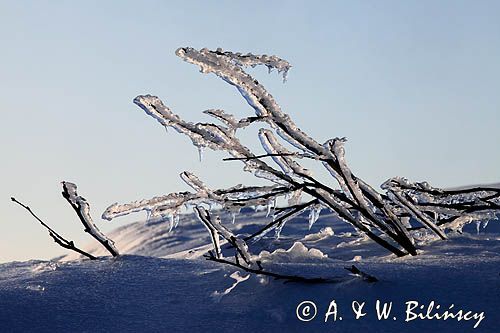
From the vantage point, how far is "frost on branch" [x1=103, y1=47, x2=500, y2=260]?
2064 millimetres

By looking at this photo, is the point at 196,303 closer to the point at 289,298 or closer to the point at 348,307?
the point at 289,298

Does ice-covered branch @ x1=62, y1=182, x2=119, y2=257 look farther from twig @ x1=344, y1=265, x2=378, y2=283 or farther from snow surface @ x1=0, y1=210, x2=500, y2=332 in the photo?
twig @ x1=344, y1=265, x2=378, y2=283

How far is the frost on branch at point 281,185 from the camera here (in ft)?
6.77

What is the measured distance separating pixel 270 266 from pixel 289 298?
0.22 meters

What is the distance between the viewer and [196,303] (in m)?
1.88

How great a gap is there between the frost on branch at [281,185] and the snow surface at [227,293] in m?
0.16

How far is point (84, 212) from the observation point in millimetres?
2367

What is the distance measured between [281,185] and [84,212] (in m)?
0.67
